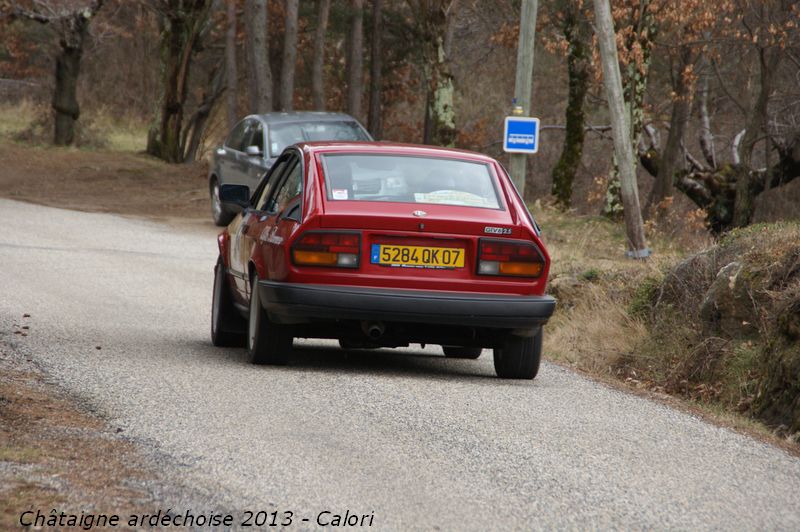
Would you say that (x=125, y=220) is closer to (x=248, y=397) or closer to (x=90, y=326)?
(x=90, y=326)

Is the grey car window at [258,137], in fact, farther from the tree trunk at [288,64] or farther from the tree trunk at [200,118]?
the tree trunk at [200,118]

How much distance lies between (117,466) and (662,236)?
18.7m

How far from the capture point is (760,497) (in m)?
6.01

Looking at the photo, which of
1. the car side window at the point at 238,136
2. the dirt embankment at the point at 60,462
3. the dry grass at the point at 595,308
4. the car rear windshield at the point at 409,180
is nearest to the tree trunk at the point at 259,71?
the car side window at the point at 238,136

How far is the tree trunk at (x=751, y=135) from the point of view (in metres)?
28.9

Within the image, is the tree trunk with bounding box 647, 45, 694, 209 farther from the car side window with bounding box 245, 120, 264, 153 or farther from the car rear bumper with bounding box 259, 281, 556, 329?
the car rear bumper with bounding box 259, 281, 556, 329

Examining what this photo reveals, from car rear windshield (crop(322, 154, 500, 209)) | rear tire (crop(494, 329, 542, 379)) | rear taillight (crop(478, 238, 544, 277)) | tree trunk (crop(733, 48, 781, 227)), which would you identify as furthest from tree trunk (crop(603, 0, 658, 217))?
rear taillight (crop(478, 238, 544, 277))

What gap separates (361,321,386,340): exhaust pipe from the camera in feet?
29.0

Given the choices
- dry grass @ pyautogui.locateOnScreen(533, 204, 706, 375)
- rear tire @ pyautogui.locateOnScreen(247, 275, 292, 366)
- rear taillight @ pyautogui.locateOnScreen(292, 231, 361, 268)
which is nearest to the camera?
rear taillight @ pyautogui.locateOnScreen(292, 231, 361, 268)

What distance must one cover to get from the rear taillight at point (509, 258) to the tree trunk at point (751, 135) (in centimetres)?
2089

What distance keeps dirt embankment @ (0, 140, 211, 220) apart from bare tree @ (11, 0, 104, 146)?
1.28 meters

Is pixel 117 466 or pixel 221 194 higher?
pixel 221 194

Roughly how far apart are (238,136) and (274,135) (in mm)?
1826

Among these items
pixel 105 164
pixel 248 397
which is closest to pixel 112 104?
pixel 105 164
